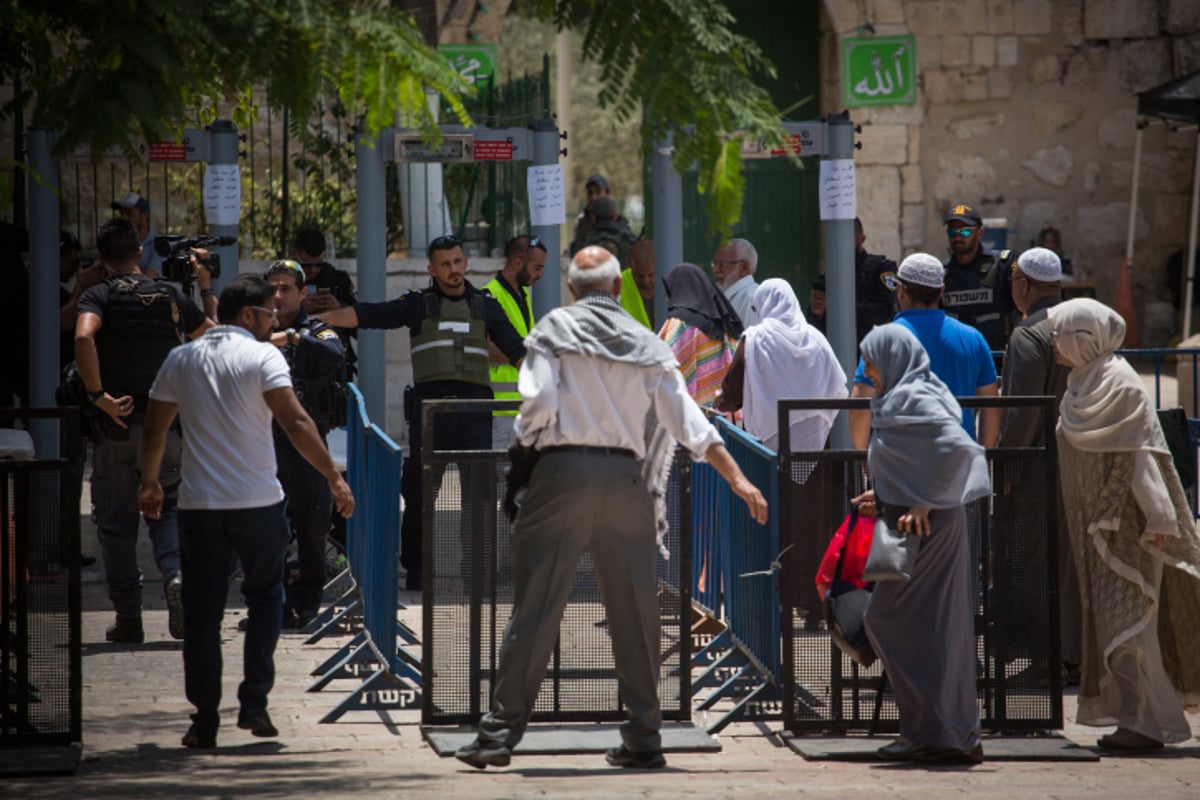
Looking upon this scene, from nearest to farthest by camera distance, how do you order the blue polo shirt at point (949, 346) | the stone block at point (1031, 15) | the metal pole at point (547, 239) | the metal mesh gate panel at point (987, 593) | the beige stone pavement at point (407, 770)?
the beige stone pavement at point (407, 770), the metal mesh gate panel at point (987, 593), the blue polo shirt at point (949, 346), the metal pole at point (547, 239), the stone block at point (1031, 15)

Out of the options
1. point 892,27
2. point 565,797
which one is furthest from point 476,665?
point 892,27

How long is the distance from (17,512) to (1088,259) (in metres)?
15.4

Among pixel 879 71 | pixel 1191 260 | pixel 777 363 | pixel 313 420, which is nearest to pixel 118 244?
pixel 313 420

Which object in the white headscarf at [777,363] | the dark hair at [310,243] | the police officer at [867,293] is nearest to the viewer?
the white headscarf at [777,363]

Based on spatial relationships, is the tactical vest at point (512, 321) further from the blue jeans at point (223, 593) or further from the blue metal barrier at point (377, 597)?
the blue jeans at point (223, 593)

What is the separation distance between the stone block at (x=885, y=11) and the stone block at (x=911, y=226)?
6.44 ft

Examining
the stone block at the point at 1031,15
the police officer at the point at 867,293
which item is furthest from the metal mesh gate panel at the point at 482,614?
the stone block at the point at 1031,15

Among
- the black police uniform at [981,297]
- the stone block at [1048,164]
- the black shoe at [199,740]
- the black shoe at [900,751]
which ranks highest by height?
the stone block at [1048,164]

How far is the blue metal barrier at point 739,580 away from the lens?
6.83m

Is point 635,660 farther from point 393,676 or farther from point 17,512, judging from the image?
point 17,512

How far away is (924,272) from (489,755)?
3006 millimetres

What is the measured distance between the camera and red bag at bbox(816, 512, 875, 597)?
6457 mm

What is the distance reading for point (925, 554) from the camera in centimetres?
630

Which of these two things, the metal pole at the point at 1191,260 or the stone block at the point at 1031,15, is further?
the stone block at the point at 1031,15
